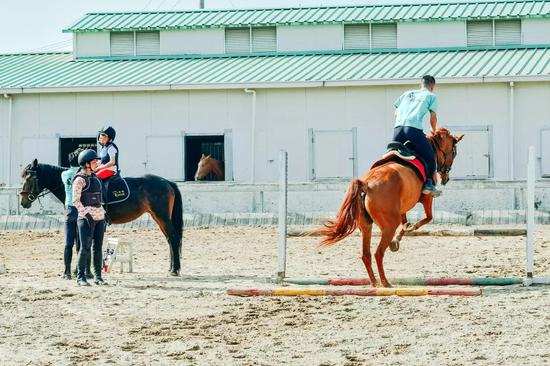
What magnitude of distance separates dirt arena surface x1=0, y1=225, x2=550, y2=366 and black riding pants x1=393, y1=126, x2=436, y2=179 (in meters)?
1.74

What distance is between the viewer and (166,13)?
3450 centimetres

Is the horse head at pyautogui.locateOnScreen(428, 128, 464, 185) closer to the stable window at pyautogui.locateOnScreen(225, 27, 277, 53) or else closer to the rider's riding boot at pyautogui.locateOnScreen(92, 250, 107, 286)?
the rider's riding boot at pyautogui.locateOnScreen(92, 250, 107, 286)

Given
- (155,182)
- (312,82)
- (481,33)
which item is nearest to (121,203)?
(155,182)

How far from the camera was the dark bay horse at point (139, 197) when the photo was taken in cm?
1479

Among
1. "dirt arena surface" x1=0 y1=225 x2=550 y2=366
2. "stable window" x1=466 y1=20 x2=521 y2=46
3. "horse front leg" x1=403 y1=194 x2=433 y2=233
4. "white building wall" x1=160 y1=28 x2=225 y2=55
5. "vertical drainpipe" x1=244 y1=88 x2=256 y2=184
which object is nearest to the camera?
"dirt arena surface" x1=0 y1=225 x2=550 y2=366

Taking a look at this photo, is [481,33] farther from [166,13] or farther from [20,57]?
[20,57]

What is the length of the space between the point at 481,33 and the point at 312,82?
6427 millimetres

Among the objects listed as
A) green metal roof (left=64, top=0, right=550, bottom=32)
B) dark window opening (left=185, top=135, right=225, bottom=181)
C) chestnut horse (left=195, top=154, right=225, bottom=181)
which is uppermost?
green metal roof (left=64, top=0, right=550, bottom=32)

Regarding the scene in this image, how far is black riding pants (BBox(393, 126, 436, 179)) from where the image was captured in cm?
1268

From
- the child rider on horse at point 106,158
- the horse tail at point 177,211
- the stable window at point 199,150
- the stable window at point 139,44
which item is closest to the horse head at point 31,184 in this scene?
the child rider on horse at point 106,158

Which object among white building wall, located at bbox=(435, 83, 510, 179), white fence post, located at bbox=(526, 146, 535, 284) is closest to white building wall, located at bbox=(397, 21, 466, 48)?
white building wall, located at bbox=(435, 83, 510, 179)

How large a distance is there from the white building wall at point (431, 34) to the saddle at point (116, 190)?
18.2 meters

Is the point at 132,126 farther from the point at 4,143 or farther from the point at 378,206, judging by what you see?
the point at 378,206

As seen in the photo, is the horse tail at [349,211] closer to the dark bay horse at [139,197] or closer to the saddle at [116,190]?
the dark bay horse at [139,197]
